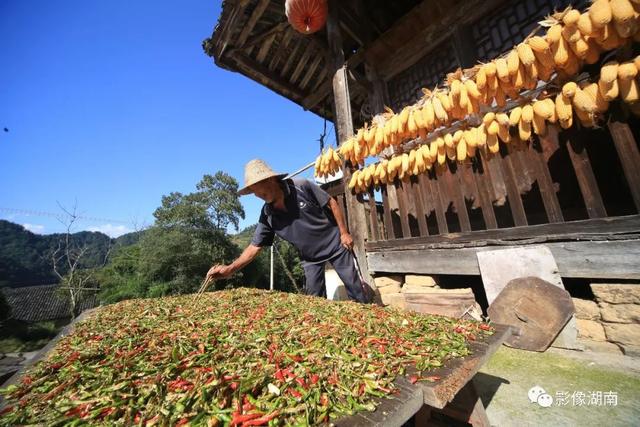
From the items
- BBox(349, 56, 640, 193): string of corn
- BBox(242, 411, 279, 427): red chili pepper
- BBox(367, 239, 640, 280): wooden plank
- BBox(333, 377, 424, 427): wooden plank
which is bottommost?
BBox(333, 377, 424, 427): wooden plank

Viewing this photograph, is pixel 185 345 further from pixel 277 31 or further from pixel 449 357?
pixel 277 31

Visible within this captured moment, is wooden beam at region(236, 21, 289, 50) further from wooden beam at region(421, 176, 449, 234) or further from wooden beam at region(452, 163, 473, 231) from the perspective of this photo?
wooden beam at region(452, 163, 473, 231)

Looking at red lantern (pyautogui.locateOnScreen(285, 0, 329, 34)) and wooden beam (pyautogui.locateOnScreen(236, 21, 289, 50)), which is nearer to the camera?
red lantern (pyautogui.locateOnScreen(285, 0, 329, 34))

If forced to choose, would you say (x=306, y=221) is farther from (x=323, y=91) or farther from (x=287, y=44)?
(x=323, y=91)

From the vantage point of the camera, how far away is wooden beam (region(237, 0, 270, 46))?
15.0ft

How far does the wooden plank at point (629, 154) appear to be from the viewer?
2195 millimetres

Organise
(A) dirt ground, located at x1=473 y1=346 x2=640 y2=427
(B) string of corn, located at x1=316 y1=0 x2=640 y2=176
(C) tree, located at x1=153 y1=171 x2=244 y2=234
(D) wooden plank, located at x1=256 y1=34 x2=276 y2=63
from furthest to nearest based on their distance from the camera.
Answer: (C) tree, located at x1=153 y1=171 x2=244 y2=234 < (D) wooden plank, located at x1=256 y1=34 x2=276 y2=63 < (B) string of corn, located at x1=316 y1=0 x2=640 y2=176 < (A) dirt ground, located at x1=473 y1=346 x2=640 y2=427

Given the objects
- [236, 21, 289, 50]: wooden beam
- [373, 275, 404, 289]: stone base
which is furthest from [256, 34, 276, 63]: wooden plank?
[373, 275, 404, 289]: stone base

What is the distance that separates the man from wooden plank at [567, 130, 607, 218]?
8.04 ft

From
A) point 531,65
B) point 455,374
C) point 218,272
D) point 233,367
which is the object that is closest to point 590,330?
point 455,374

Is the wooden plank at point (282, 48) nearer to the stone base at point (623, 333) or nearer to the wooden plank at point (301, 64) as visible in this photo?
the wooden plank at point (301, 64)

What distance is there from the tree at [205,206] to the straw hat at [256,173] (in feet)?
87.2

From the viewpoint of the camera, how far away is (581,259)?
2.51 metres

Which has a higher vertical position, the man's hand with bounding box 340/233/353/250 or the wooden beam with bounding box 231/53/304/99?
the wooden beam with bounding box 231/53/304/99
